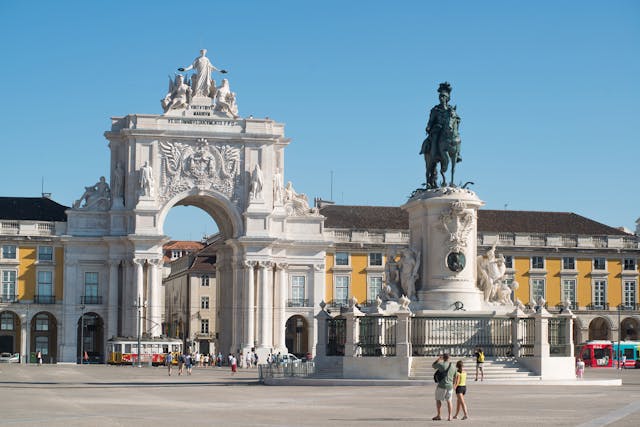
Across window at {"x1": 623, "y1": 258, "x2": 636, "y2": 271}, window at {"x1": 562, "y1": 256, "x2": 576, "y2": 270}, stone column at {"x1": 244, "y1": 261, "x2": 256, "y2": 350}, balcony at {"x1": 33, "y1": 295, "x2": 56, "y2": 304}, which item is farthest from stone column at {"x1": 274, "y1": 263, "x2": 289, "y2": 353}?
window at {"x1": 623, "y1": 258, "x2": 636, "y2": 271}

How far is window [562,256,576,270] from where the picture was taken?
101062 mm

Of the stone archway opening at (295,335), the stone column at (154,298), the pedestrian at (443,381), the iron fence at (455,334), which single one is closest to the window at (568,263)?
the stone archway opening at (295,335)

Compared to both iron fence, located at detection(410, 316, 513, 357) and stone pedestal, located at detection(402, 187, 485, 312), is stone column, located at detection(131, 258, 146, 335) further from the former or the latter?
iron fence, located at detection(410, 316, 513, 357)

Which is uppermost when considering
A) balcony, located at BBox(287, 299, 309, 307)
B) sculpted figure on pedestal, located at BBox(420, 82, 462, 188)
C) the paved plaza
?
sculpted figure on pedestal, located at BBox(420, 82, 462, 188)

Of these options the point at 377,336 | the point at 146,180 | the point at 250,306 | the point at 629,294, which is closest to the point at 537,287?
the point at 629,294

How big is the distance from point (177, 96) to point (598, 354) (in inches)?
1303

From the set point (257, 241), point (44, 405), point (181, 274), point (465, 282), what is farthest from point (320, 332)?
point (181, 274)

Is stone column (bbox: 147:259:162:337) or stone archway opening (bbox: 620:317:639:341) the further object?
stone archway opening (bbox: 620:317:639:341)

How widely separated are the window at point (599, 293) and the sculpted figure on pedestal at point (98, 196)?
36551 mm

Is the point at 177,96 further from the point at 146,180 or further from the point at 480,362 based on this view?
the point at 480,362

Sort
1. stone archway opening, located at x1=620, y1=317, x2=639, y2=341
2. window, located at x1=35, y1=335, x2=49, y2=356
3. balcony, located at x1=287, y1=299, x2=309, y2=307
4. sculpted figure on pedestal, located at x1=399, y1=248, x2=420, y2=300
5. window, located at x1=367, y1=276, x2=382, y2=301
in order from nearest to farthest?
1. sculpted figure on pedestal, located at x1=399, y1=248, x2=420, y2=300
2. balcony, located at x1=287, y1=299, x2=309, y2=307
3. window, located at x1=35, y1=335, x2=49, y2=356
4. window, located at x1=367, y1=276, x2=382, y2=301
5. stone archway opening, located at x1=620, y1=317, x2=639, y2=341

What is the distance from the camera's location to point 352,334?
147 ft

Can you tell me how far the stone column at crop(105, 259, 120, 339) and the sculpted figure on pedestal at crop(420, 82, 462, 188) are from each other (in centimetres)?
4729

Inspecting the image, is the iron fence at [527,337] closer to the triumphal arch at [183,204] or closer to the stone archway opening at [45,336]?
the triumphal arch at [183,204]
